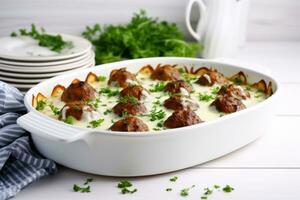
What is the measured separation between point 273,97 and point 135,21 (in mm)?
1168

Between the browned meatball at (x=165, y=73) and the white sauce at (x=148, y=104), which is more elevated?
the browned meatball at (x=165, y=73)

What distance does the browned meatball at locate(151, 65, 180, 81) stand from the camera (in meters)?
2.51

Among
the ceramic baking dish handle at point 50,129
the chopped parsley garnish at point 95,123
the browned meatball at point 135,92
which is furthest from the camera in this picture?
the browned meatball at point 135,92

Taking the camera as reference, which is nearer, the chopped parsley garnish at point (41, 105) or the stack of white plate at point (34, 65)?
the chopped parsley garnish at point (41, 105)

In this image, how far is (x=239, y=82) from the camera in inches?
99.6

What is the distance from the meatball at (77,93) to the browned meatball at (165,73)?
1.11ft

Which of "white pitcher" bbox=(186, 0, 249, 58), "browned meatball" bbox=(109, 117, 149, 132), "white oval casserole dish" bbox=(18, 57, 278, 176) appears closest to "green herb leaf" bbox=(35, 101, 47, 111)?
"white oval casserole dish" bbox=(18, 57, 278, 176)

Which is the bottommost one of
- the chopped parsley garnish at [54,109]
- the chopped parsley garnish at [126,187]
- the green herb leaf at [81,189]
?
the green herb leaf at [81,189]

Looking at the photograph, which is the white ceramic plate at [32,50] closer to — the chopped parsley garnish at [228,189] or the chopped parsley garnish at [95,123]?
the chopped parsley garnish at [95,123]

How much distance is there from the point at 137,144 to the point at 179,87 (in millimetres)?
546

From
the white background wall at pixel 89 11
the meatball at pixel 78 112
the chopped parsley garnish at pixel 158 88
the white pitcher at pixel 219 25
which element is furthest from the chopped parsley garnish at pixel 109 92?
the white background wall at pixel 89 11

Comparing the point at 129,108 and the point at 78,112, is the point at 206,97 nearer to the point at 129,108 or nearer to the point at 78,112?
the point at 129,108

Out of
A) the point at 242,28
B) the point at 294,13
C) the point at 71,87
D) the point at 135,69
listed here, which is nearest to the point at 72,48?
the point at 135,69

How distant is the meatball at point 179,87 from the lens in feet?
7.70
